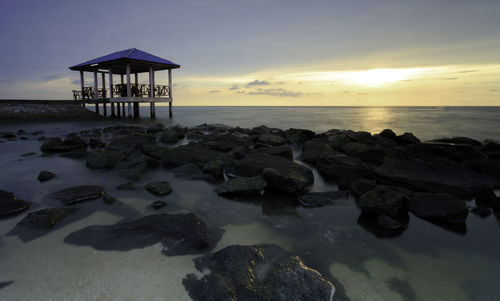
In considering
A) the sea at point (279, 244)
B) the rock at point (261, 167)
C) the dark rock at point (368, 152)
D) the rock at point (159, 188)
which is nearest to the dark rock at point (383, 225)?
the sea at point (279, 244)

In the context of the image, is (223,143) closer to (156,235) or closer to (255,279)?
(156,235)

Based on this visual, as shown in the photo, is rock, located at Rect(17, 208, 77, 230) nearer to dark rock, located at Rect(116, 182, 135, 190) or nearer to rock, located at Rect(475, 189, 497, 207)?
dark rock, located at Rect(116, 182, 135, 190)

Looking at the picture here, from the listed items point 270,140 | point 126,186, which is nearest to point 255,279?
point 126,186

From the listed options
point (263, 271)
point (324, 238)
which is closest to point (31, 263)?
point (263, 271)

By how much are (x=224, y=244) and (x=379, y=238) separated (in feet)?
8.18

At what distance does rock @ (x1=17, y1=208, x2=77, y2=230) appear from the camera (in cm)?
420

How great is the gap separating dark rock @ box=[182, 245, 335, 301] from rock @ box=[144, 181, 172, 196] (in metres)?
2.85

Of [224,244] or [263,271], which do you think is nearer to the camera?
[263,271]

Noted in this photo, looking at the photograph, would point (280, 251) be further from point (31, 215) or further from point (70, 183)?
point (70, 183)

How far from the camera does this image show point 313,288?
2812 mm

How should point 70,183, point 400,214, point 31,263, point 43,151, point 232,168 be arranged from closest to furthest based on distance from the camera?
point 31,263, point 400,214, point 70,183, point 232,168, point 43,151

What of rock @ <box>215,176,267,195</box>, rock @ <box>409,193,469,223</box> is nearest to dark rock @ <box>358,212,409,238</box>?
rock @ <box>409,193,469,223</box>

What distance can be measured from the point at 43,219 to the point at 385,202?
5986 millimetres

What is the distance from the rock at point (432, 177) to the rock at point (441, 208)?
1110mm
